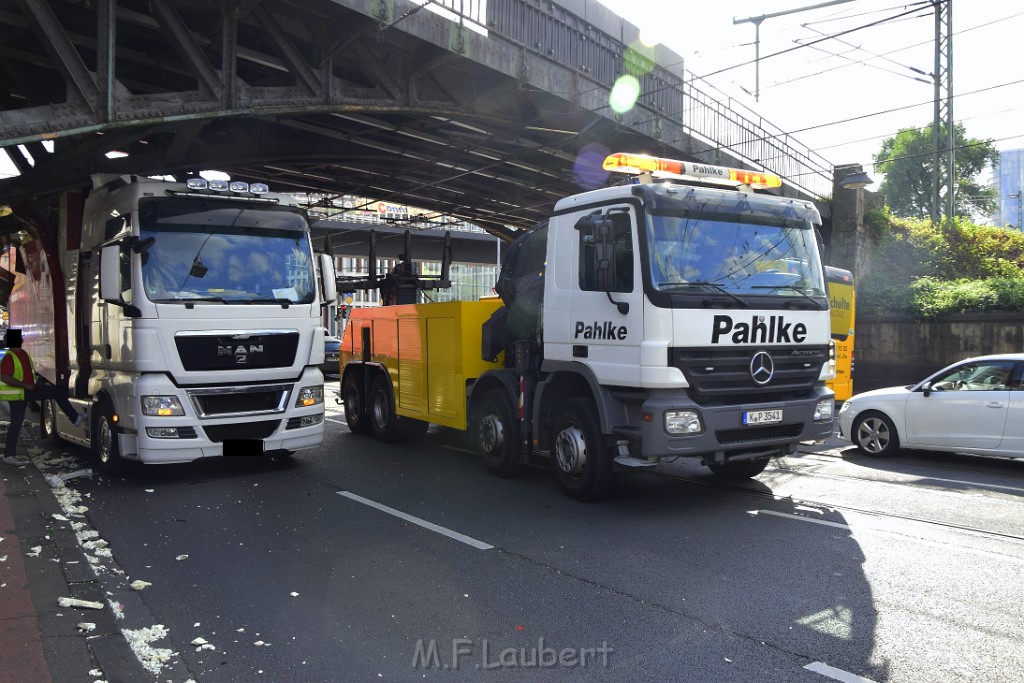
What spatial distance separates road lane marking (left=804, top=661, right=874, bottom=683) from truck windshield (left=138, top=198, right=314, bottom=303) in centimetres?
698

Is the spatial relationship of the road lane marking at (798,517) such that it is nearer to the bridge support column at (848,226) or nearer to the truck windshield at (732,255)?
the truck windshield at (732,255)

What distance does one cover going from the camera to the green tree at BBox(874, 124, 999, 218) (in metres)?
54.1

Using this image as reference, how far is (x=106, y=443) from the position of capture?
8.93 m

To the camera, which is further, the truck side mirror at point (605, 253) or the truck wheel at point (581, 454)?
the truck wheel at point (581, 454)

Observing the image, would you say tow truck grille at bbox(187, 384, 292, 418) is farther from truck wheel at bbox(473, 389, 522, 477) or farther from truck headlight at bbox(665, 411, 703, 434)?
truck headlight at bbox(665, 411, 703, 434)

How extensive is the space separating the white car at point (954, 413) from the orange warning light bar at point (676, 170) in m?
3.87

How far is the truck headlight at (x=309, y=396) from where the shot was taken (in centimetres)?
915

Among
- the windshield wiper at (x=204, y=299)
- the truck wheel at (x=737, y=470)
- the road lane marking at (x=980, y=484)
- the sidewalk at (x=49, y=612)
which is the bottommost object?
the sidewalk at (x=49, y=612)

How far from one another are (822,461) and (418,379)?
5.49 metres

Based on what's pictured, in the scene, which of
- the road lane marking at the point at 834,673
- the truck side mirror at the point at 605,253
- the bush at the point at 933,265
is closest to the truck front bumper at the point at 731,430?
the truck side mirror at the point at 605,253

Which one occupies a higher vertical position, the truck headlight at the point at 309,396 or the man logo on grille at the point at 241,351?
the man logo on grille at the point at 241,351

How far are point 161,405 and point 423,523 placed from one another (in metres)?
3.37

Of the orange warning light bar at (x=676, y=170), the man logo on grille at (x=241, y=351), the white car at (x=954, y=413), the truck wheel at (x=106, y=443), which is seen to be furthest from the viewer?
the white car at (x=954, y=413)

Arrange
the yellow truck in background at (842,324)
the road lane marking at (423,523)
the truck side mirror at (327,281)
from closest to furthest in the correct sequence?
the road lane marking at (423,523)
the truck side mirror at (327,281)
the yellow truck in background at (842,324)
